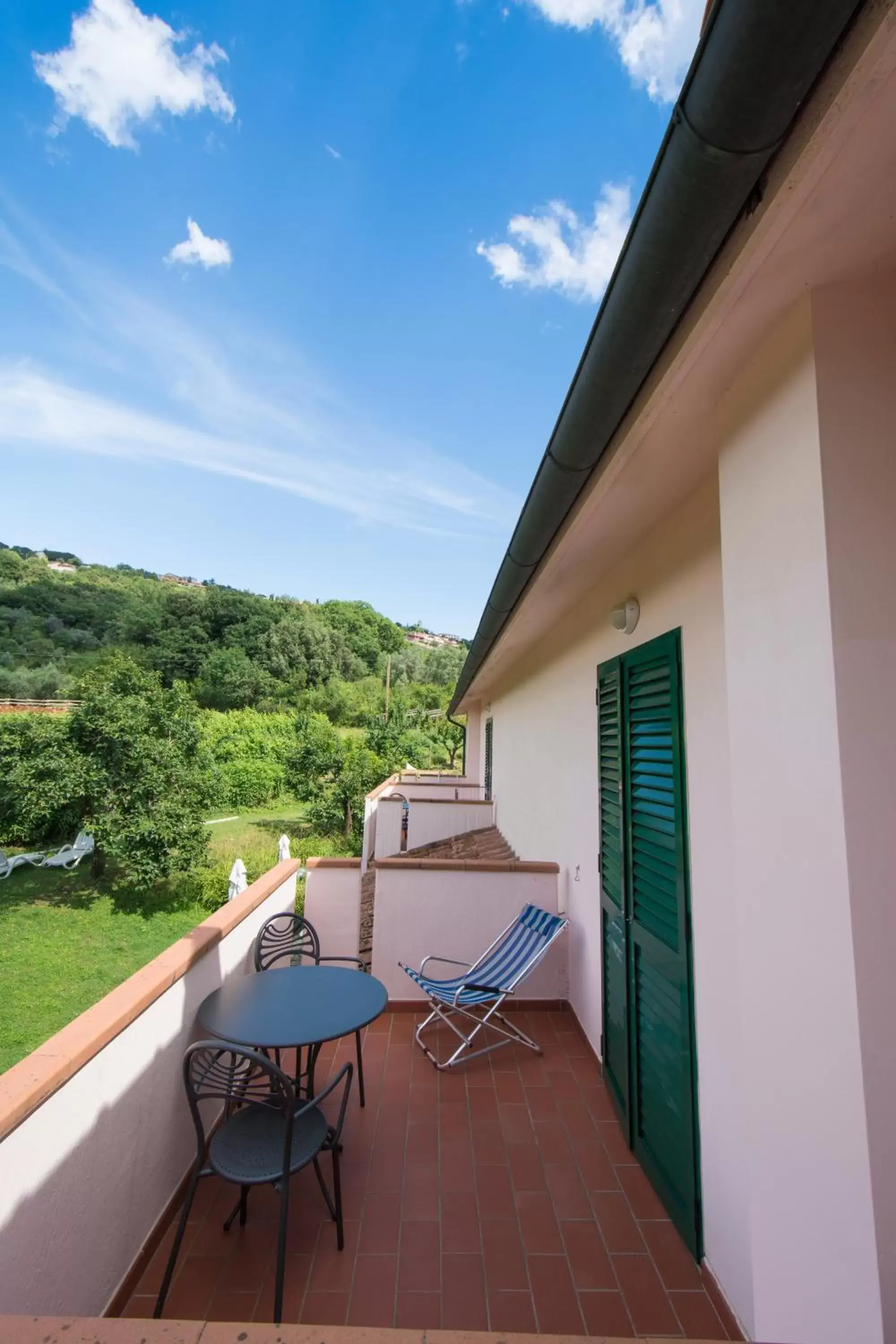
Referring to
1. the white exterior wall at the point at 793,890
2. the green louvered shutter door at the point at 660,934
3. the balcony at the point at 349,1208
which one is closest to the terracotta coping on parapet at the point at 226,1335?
the white exterior wall at the point at 793,890

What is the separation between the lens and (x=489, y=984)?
12.2 ft

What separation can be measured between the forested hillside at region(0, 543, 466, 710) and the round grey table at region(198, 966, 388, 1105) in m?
29.7

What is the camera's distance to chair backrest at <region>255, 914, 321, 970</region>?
3459 millimetres

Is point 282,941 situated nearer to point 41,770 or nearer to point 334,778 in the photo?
point 41,770

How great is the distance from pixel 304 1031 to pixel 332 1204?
71 centimetres

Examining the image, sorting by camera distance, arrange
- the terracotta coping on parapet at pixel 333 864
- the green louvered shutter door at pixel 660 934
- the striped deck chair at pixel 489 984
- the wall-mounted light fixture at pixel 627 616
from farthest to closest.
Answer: the terracotta coping on parapet at pixel 333 864
the striped deck chair at pixel 489 984
the wall-mounted light fixture at pixel 627 616
the green louvered shutter door at pixel 660 934

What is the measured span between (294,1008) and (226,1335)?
196 centimetres

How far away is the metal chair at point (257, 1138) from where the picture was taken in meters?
1.94

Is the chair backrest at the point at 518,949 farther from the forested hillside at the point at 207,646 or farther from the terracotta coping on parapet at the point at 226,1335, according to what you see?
the forested hillside at the point at 207,646

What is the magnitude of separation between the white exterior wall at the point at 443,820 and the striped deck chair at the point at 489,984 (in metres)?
5.07

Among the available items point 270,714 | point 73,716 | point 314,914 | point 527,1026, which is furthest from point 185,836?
point 270,714

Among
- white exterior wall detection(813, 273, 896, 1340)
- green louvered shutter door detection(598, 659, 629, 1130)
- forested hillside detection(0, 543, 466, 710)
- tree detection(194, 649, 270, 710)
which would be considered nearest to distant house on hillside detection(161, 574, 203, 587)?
forested hillside detection(0, 543, 466, 710)

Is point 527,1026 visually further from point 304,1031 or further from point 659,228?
point 659,228

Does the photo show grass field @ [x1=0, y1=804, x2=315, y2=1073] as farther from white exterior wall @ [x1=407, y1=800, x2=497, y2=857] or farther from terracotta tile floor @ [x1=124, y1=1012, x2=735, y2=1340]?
terracotta tile floor @ [x1=124, y1=1012, x2=735, y2=1340]
